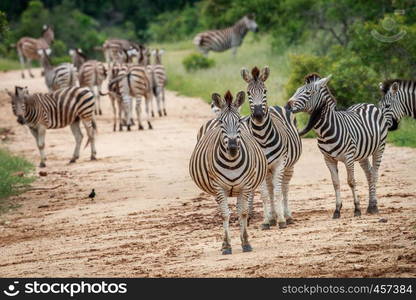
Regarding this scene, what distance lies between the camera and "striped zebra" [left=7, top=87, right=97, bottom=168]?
20422mm

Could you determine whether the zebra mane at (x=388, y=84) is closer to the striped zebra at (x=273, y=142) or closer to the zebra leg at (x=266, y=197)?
the striped zebra at (x=273, y=142)

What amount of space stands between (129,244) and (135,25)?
4157 cm

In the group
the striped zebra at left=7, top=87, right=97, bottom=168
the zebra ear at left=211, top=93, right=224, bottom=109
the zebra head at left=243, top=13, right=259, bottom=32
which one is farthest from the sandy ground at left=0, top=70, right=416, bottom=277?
the zebra head at left=243, top=13, right=259, bottom=32

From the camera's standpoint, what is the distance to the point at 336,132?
13.0 m

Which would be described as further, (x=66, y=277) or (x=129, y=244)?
(x=129, y=244)

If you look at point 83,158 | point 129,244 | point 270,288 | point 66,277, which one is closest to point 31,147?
point 83,158

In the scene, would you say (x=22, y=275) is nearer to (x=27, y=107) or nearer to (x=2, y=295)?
(x=2, y=295)

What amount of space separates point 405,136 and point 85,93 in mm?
6660

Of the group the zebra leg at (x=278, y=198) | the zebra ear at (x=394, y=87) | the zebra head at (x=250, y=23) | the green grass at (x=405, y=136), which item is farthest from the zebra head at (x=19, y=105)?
the zebra head at (x=250, y=23)

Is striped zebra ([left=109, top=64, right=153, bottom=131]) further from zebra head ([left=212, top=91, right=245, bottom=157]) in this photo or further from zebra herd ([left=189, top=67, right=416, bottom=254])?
zebra head ([left=212, top=91, right=245, bottom=157])

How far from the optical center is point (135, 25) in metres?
52.8

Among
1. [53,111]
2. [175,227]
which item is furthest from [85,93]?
[175,227]

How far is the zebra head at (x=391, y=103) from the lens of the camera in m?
16.1

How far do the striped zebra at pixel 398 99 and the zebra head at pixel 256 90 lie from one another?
452cm
